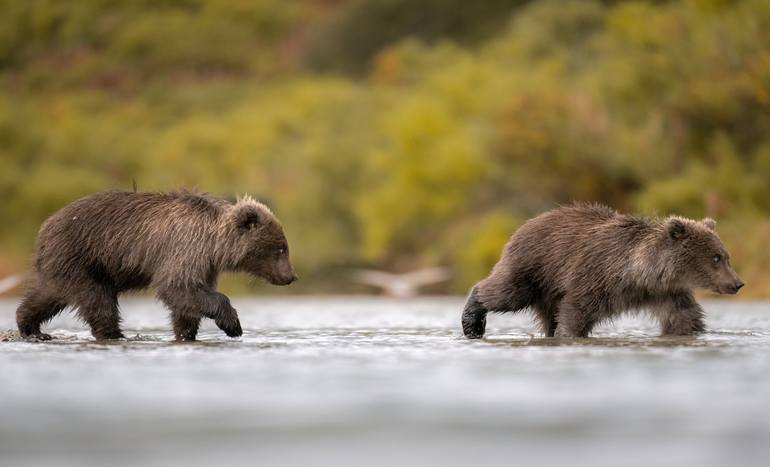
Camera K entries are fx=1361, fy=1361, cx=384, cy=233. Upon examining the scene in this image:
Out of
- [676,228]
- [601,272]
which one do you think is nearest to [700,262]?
[676,228]

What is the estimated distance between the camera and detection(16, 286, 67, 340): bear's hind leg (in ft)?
44.8

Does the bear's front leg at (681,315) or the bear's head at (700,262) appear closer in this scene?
the bear's head at (700,262)

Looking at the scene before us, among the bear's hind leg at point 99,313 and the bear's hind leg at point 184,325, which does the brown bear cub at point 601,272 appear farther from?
the bear's hind leg at point 99,313


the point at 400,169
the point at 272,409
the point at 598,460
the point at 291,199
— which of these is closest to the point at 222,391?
the point at 272,409

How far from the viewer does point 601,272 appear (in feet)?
42.5

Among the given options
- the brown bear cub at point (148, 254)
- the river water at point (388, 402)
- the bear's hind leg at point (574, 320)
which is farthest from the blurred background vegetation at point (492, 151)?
the bear's hind leg at point (574, 320)

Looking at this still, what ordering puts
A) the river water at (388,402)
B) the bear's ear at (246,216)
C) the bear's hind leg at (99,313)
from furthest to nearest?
the bear's ear at (246,216) < the bear's hind leg at (99,313) < the river water at (388,402)

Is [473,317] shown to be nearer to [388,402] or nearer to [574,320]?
[574,320]

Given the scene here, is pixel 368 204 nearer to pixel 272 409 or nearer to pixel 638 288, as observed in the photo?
pixel 638 288

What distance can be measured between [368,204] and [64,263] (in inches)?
1464

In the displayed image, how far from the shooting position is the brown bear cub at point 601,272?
42.6ft

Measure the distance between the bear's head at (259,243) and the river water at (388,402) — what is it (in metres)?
0.98

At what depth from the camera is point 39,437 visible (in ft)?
23.3

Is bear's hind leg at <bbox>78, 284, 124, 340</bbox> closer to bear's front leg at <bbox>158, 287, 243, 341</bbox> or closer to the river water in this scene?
the river water
